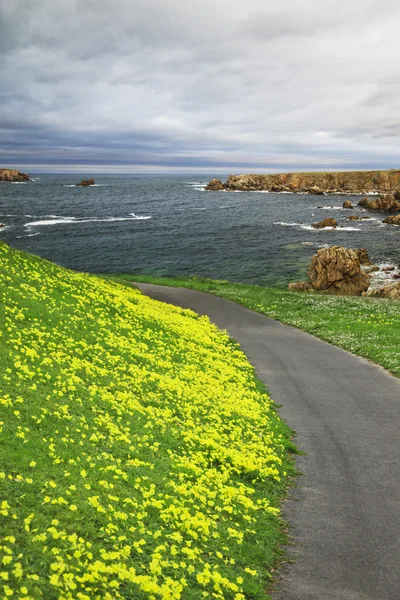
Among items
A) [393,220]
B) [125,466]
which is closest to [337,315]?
[125,466]

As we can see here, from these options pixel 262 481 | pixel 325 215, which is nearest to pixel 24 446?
pixel 262 481

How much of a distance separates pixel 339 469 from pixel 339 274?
155 ft

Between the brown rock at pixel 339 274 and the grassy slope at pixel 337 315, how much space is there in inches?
232

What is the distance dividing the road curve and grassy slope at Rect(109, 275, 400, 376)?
1722 mm

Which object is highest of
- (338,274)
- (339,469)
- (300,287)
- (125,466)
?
(338,274)

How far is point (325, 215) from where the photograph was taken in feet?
492

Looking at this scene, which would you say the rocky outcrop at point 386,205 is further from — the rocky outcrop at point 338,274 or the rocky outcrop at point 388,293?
the rocky outcrop at point 388,293

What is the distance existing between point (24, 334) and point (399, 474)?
56.8 ft

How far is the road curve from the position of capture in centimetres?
1122

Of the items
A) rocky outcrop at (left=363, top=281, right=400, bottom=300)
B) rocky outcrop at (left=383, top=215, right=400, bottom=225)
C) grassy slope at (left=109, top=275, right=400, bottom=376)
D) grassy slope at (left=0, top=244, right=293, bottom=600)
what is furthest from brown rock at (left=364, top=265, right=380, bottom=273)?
rocky outcrop at (left=383, top=215, right=400, bottom=225)

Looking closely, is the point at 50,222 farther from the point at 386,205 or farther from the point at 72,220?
the point at 386,205

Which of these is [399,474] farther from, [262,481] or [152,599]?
[152,599]

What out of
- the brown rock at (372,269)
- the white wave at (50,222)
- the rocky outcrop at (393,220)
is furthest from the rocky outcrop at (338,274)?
the white wave at (50,222)

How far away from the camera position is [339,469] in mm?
16688
